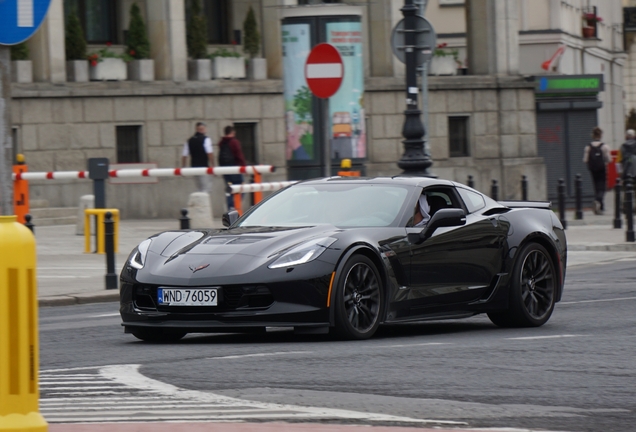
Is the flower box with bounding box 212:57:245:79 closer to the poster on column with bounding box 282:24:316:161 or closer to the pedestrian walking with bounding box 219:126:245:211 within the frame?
the pedestrian walking with bounding box 219:126:245:211

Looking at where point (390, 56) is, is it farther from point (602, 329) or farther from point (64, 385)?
point (64, 385)

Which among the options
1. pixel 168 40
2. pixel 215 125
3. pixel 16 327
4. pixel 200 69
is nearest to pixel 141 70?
pixel 168 40

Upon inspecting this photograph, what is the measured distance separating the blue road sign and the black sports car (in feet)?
13.4

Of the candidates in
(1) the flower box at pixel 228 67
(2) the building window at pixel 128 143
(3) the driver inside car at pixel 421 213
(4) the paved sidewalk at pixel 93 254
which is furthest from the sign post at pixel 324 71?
(1) the flower box at pixel 228 67

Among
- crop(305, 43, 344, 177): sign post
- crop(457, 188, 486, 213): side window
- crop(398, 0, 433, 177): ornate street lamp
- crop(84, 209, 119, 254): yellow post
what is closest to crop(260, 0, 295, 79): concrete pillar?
crop(84, 209, 119, 254): yellow post

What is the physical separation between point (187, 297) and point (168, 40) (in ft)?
75.5

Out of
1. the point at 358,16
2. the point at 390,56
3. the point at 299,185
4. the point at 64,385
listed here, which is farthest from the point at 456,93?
the point at 64,385

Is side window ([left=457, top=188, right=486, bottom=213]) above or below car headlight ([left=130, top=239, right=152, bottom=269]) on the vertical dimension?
above

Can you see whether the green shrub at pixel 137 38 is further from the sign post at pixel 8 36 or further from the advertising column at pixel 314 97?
the sign post at pixel 8 36

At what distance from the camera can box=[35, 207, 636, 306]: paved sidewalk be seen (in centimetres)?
1619

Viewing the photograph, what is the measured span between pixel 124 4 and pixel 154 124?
13.0 ft

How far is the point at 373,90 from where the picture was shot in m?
35.8

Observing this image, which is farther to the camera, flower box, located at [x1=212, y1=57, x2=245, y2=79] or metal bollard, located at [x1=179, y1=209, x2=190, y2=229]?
flower box, located at [x1=212, y1=57, x2=245, y2=79]

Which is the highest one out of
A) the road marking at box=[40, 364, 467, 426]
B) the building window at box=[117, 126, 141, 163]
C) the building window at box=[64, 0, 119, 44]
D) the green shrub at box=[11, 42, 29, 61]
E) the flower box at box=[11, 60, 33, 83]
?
the building window at box=[64, 0, 119, 44]
